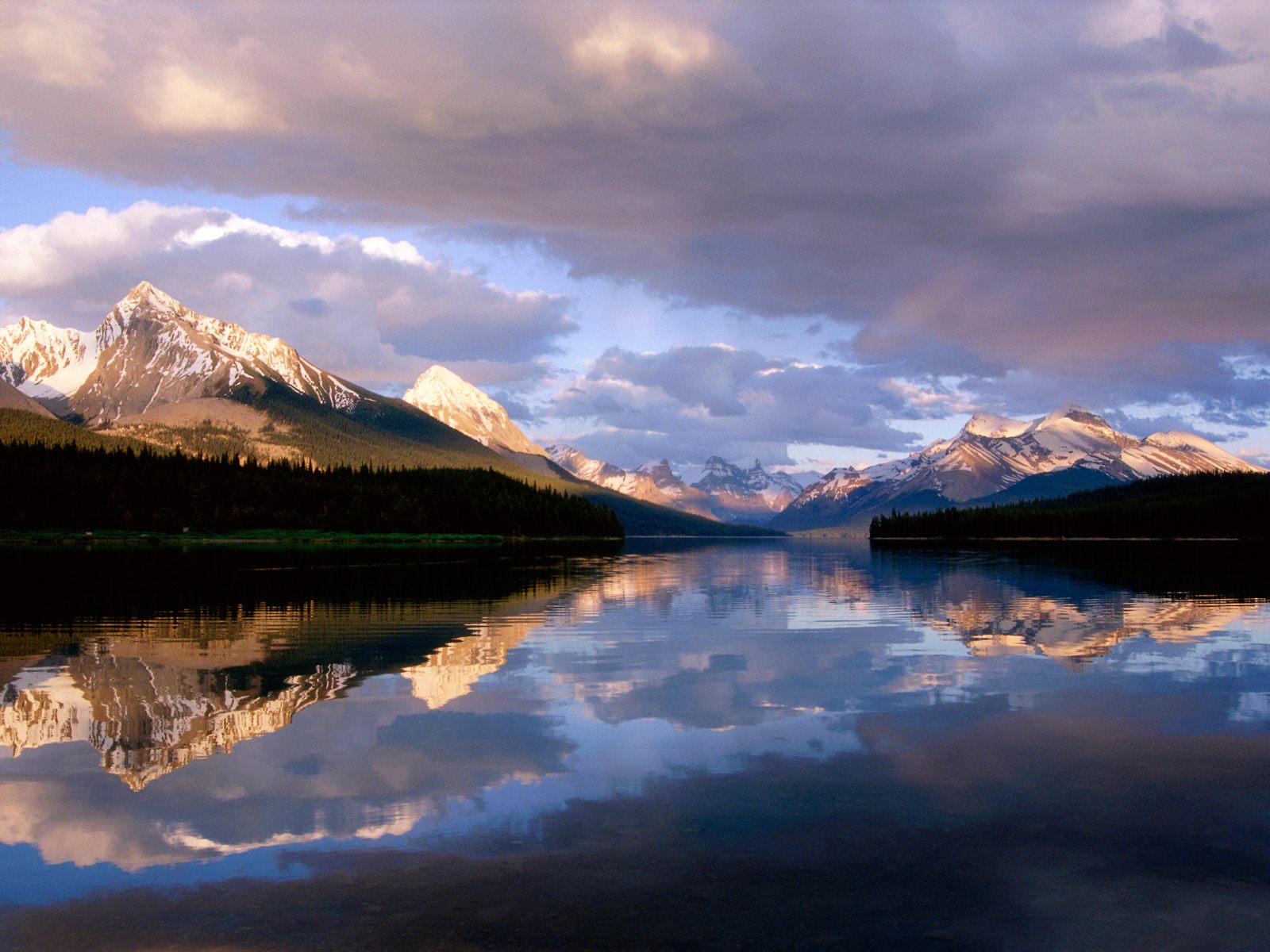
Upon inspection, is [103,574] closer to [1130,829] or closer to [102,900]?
[102,900]

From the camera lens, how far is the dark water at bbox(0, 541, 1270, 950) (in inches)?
480

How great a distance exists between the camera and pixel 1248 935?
11633 millimetres

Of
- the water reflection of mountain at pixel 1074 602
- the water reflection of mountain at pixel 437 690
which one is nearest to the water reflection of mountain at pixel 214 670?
the water reflection of mountain at pixel 437 690

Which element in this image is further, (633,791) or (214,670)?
(214,670)

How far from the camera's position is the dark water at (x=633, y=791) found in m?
12.2

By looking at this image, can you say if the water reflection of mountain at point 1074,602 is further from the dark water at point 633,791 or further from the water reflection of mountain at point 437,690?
the dark water at point 633,791

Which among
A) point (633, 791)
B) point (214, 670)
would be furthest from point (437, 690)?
point (633, 791)

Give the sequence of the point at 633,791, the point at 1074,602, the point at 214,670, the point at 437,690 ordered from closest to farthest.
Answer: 1. the point at 633,791
2. the point at 437,690
3. the point at 214,670
4. the point at 1074,602

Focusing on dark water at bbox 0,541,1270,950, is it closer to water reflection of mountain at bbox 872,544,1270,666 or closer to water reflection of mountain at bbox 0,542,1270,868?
water reflection of mountain at bbox 0,542,1270,868

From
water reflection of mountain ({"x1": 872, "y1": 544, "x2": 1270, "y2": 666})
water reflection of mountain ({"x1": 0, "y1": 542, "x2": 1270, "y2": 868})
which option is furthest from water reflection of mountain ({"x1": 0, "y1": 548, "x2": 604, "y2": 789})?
water reflection of mountain ({"x1": 872, "y1": 544, "x2": 1270, "y2": 666})

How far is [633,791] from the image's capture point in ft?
57.3

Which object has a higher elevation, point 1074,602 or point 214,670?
point 214,670

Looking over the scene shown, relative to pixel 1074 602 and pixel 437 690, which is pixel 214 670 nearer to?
pixel 437 690

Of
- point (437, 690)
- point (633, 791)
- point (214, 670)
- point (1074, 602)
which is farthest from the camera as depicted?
point (1074, 602)
